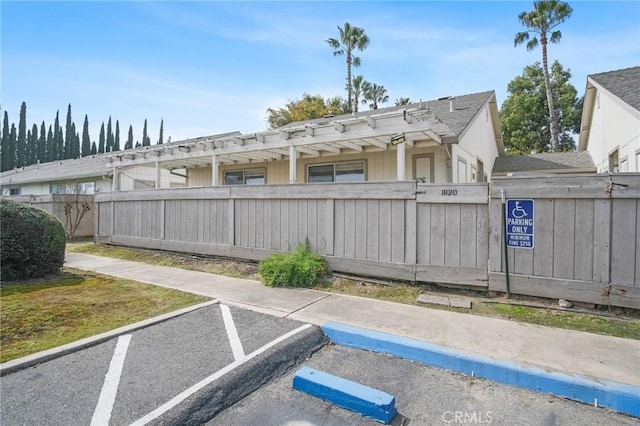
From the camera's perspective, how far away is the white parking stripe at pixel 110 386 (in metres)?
2.14

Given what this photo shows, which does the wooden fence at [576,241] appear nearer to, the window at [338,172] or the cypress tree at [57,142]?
the window at [338,172]

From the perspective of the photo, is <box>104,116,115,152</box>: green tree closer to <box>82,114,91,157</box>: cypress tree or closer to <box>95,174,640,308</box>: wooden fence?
<box>82,114,91,157</box>: cypress tree

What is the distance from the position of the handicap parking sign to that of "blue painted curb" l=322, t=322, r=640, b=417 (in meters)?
2.24

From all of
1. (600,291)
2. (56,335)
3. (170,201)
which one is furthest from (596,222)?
(170,201)

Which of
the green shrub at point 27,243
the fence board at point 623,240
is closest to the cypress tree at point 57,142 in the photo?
the green shrub at point 27,243

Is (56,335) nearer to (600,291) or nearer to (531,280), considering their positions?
(531,280)

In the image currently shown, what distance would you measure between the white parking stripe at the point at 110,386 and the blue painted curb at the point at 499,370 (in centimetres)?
202

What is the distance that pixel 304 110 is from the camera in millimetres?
27453

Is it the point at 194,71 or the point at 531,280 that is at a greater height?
the point at 194,71

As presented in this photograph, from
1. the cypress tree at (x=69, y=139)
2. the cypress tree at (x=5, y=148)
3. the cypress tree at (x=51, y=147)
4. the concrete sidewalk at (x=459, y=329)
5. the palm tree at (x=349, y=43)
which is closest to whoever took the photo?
the concrete sidewalk at (x=459, y=329)

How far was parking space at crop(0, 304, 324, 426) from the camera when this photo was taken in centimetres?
222

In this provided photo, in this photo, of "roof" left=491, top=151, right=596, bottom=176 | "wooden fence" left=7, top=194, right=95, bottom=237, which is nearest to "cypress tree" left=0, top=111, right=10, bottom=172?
"wooden fence" left=7, top=194, right=95, bottom=237

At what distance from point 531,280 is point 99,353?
525 cm

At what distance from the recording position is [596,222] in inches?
159
